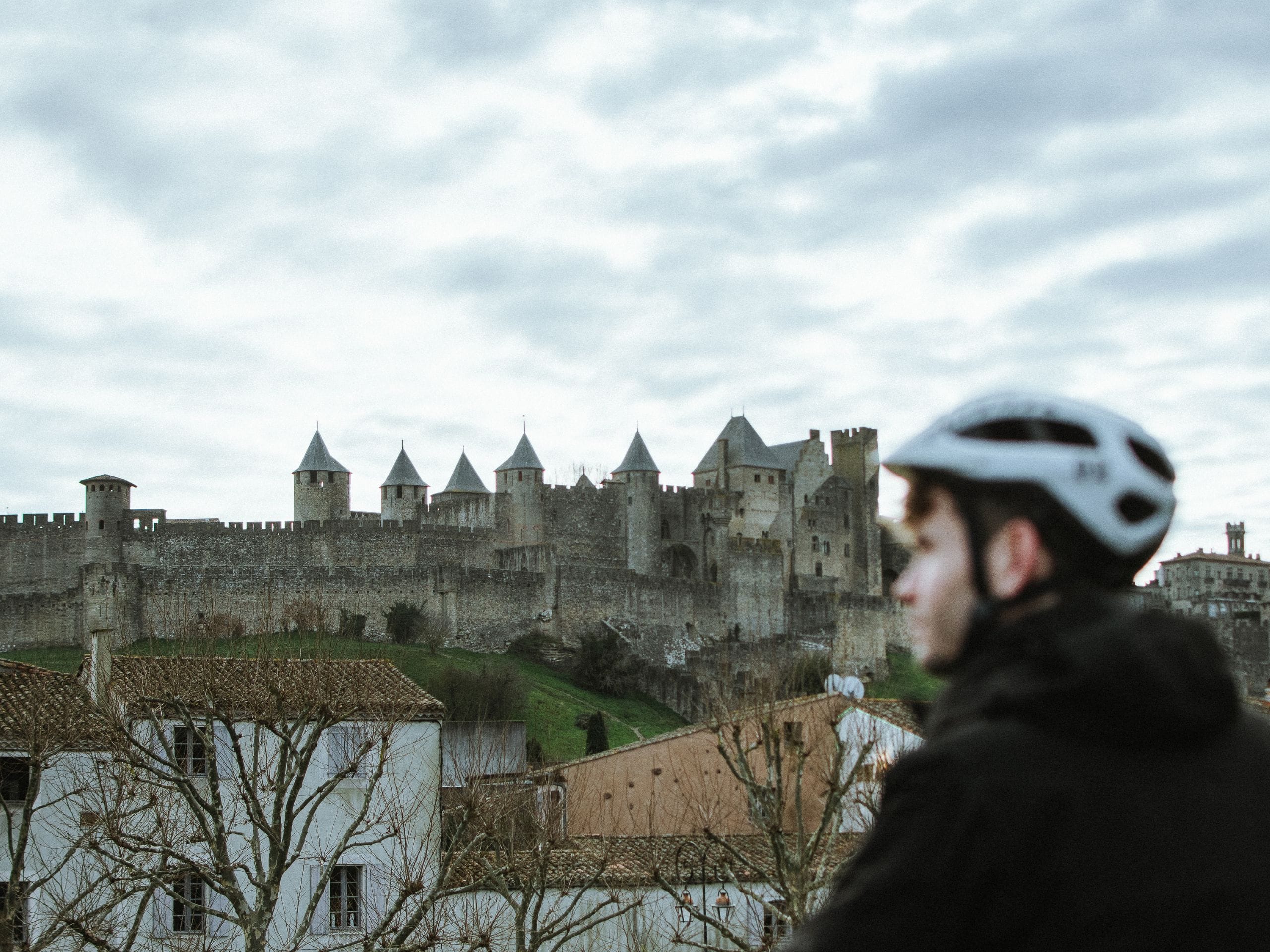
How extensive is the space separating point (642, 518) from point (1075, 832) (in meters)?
76.8

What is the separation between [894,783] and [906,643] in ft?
253

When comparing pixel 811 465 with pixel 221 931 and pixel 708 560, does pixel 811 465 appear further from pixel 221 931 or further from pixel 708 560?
pixel 221 931

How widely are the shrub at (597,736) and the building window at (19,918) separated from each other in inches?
893

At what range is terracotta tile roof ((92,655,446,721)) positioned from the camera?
23.2 meters

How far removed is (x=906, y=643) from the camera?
77.8m

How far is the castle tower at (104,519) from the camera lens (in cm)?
7294

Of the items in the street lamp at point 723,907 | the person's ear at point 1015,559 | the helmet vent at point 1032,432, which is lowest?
the street lamp at point 723,907

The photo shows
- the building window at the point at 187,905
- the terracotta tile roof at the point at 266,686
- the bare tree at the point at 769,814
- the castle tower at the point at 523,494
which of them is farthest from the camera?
the castle tower at the point at 523,494

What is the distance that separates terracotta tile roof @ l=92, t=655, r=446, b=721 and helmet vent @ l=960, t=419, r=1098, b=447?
1984cm

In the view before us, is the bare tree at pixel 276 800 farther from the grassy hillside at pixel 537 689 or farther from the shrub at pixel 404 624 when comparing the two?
the shrub at pixel 404 624

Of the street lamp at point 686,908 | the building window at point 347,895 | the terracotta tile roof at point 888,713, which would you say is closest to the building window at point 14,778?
the building window at point 347,895

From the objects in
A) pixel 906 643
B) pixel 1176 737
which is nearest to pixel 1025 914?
pixel 1176 737

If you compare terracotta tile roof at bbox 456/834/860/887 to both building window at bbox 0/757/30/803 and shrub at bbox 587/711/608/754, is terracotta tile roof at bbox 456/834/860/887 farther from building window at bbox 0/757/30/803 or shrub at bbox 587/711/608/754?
shrub at bbox 587/711/608/754

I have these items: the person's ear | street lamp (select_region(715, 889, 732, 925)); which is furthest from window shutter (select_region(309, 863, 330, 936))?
the person's ear
